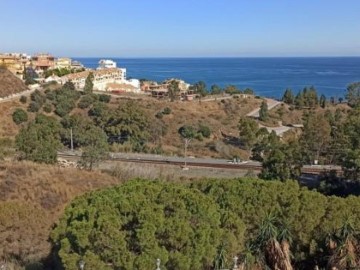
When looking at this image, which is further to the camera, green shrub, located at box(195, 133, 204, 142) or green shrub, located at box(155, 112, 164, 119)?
green shrub, located at box(155, 112, 164, 119)

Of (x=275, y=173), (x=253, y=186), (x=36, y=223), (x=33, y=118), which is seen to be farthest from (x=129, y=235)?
(x=33, y=118)

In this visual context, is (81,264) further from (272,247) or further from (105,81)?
(105,81)

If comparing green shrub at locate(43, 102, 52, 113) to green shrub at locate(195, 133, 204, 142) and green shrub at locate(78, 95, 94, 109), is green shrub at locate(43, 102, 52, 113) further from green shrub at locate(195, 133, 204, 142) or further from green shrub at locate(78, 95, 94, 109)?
green shrub at locate(195, 133, 204, 142)

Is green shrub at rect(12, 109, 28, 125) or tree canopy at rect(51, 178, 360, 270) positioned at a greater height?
tree canopy at rect(51, 178, 360, 270)

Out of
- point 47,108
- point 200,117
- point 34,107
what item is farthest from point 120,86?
point 34,107

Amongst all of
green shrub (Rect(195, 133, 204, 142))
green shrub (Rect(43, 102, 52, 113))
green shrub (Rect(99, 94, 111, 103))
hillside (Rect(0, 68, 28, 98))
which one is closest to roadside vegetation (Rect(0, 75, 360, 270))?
green shrub (Rect(195, 133, 204, 142))

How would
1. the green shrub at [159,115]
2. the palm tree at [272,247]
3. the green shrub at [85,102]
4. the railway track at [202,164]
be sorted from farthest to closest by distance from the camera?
1. the green shrub at [85,102]
2. the green shrub at [159,115]
3. the railway track at [202,164]
4. the palm tree at [272,247]

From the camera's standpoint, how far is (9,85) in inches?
2562

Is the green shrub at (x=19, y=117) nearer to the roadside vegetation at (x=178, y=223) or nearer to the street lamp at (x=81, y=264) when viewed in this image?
the roadside vegetation at (x=178, y=223)

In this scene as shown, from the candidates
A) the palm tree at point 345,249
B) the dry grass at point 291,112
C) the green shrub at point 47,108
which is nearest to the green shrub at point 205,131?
the dry grass at point 291,112

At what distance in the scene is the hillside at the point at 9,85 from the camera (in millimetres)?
62969

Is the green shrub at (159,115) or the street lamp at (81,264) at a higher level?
the street lamp at (81,264)

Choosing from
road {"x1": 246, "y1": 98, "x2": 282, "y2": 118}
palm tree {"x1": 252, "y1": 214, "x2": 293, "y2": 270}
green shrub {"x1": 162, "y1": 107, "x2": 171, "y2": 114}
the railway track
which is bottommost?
road {"x1": 246, "y1": 98, "x2": 282, "y2": 118}

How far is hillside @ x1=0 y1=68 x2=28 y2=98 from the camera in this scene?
2479 inches
